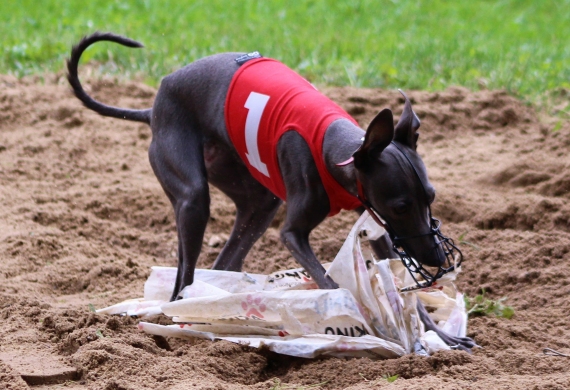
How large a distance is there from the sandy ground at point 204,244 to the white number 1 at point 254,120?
98 cm

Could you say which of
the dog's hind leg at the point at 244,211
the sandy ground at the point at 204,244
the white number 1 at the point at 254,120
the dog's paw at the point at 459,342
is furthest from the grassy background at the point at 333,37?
the dog's paw at the point at 459,342

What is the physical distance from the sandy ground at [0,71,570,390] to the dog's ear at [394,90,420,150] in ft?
3.12

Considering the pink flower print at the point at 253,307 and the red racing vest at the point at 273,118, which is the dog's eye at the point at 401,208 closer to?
the red racing vest at the point at 273,118

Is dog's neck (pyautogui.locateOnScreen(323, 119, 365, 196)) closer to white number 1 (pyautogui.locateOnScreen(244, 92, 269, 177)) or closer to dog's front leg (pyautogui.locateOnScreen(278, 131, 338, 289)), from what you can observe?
dog's front leg (pyautogui.locateOnScreen(278, 131, 338, 289))

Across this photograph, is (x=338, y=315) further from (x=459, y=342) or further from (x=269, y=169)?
(x=269, y=169)

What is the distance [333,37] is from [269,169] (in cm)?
571

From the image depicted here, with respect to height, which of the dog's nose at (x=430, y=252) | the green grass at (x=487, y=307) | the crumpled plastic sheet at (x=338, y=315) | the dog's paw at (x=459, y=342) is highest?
the dog's nose at (x=430, y=252)

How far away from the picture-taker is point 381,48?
925cm

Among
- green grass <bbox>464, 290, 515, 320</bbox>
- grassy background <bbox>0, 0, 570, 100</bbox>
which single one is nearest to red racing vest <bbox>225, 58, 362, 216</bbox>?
green grass <bbox>464, 290, 515, 320</bbox>

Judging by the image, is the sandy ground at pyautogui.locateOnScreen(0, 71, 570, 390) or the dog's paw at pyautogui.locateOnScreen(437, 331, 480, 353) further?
the dog's paw at pyautogui.locateOnScreen(437, 331, 480, 353)

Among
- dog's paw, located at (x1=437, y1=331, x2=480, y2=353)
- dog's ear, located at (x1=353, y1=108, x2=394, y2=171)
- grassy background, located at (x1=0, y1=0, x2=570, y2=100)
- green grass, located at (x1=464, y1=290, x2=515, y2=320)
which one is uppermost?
dog's ear, located at (x1=353, y1=108, x2=394, y2=171)

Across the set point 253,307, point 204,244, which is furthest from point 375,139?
point 204,244

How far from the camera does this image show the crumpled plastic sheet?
3.86 m

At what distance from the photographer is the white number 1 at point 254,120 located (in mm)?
4344
